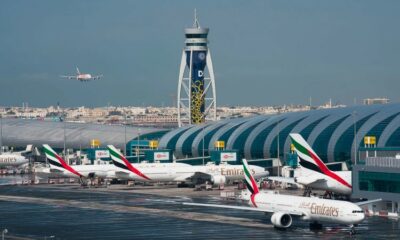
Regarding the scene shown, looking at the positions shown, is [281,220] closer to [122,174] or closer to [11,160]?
[122,174]

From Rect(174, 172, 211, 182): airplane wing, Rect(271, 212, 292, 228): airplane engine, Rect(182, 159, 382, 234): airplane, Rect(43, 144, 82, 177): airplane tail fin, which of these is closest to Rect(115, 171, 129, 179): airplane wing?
Rect(174, 172, 211, 182): airplane wing

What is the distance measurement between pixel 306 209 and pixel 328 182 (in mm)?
16103

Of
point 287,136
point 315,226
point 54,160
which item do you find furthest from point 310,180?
point 287,136

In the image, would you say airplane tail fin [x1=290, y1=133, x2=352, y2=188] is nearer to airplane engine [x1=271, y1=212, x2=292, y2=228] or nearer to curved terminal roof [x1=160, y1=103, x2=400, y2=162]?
airplane engine [x1=271, y1=212, x2=292, y2=228]

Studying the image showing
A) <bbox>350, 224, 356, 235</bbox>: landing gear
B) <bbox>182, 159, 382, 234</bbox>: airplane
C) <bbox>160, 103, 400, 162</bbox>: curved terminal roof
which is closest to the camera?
<bbox>182, 159, 382, 234</bbox>: airplane

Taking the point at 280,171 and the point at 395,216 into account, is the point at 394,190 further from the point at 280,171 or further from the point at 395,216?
the point at 280,171

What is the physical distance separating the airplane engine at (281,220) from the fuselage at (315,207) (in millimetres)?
1145

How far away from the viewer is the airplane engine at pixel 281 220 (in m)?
86.9

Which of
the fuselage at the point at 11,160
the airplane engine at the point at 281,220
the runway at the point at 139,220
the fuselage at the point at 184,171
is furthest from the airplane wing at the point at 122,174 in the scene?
the airplane engine at the point at 281,220

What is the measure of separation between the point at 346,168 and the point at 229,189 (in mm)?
16015

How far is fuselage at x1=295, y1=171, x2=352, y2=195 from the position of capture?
102m

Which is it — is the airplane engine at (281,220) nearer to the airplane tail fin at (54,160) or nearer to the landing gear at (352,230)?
the landing gear at (352,230)

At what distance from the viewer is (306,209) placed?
87125 millimetres

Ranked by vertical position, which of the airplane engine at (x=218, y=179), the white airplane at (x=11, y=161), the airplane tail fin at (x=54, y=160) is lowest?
the airplane engine at (x=218, y=179)
